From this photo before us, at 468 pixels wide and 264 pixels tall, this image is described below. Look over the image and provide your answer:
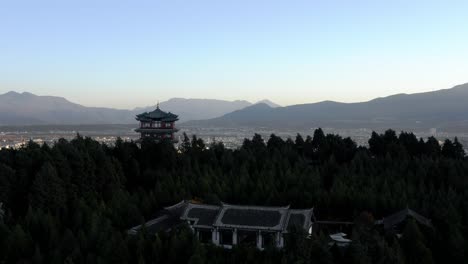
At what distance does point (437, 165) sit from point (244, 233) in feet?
45.0

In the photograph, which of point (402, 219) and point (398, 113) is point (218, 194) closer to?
point (402, 219)

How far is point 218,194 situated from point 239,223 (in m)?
5.56

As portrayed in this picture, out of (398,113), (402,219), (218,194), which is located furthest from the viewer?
(398,113)

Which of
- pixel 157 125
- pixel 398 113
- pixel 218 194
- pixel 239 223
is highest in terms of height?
pixel 398 113

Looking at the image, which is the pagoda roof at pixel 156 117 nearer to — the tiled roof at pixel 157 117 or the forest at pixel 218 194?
the tiled roof at pixel 157 117

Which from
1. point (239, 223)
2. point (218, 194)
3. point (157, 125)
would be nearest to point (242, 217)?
point (239, 223)

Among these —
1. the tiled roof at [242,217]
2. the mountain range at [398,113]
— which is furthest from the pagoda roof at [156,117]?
the mountain range at [398,113]

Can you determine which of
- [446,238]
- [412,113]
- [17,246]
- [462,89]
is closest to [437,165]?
[446,238]

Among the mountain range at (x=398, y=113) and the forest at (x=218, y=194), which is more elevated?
the mountain range at (x=398, y=113)

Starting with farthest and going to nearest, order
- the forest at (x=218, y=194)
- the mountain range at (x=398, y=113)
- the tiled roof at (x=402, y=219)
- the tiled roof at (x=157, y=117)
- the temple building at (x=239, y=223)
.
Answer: the mountain range at (x=398, y=113)
the tiled roof at (x=157, y=117)
the tiled roof at (x=402, y=219)
the temple building at (x=239, y=223)
the forest at (x=218, y=194)

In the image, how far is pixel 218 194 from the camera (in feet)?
84.4

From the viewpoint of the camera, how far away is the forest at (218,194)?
17.8m

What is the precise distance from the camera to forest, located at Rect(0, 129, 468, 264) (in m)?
17.8

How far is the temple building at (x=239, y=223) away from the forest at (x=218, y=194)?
139 cm
